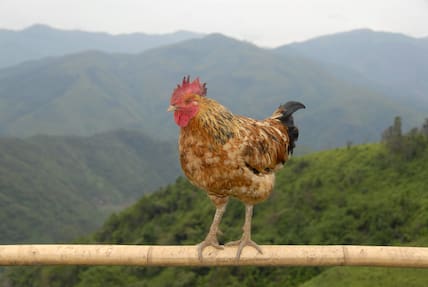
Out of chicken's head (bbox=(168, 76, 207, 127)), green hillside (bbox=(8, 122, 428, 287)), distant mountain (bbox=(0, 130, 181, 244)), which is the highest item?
chicken's head (bbox=(168, 76, 207, 127))

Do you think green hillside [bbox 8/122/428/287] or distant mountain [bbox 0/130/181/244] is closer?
green hillside [bbox 8/122/428/287]

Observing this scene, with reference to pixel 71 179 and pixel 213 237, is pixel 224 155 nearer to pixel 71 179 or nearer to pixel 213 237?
pixel 213 237

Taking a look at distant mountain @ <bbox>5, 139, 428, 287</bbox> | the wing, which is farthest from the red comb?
distant mountain @ <bbox>5, 139, 428, 287</bbox>

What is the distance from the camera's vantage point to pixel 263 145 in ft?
10.8

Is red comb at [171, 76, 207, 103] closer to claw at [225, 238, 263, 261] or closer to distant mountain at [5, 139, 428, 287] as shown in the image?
claw at [225, 238, 263, 261]

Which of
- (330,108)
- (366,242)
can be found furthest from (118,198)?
(330,108)

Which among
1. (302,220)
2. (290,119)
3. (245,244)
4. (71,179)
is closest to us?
(245,244)

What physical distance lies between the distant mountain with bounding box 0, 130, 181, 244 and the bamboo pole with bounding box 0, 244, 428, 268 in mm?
62325

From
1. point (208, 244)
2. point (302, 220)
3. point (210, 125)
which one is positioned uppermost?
point (210, 125)

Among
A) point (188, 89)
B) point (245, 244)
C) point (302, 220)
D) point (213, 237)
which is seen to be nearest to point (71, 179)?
point (302, 220)

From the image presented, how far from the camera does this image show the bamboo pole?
2924mm

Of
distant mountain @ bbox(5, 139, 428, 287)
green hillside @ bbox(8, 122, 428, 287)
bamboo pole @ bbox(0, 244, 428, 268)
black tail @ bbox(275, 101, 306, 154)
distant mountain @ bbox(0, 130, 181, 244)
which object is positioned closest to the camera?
bamboo pole @ bbox(0, 244, 428, 268)

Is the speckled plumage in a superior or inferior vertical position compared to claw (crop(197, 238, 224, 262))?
superior

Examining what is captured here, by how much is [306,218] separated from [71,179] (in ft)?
268
